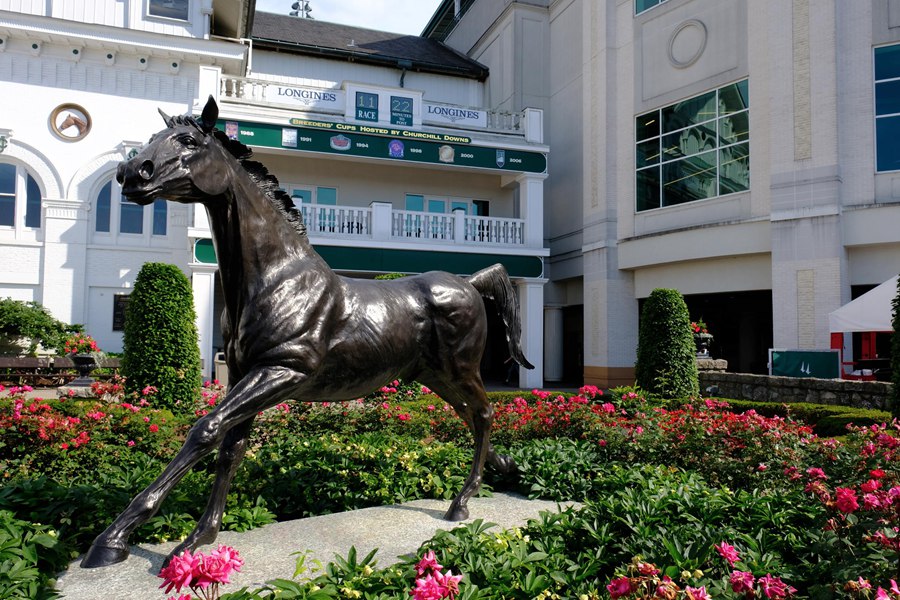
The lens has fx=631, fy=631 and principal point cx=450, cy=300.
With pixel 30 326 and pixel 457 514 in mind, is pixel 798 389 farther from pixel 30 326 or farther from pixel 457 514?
pixel 30 326

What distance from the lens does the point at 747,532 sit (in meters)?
4.01

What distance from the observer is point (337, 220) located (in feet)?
60.3

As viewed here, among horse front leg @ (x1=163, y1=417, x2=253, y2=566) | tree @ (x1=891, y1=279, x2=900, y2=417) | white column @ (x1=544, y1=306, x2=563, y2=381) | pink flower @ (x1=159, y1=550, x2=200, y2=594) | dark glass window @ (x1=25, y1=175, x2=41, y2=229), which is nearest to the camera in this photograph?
pink flower @ (x1=159, y1=550, x2=200, y2=594)

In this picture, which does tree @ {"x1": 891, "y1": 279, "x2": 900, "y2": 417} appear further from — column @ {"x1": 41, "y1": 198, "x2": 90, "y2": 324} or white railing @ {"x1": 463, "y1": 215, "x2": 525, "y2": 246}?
Result: column @ {"x1": 41, "y1": 198, "x2": 90, "y2": 324}

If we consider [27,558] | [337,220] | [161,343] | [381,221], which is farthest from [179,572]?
[381,221]

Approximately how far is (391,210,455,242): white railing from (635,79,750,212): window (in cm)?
622

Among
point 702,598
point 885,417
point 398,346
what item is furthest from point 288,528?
point 885,417

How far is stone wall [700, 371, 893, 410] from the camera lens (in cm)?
1116

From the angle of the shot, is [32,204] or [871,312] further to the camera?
[32,204]

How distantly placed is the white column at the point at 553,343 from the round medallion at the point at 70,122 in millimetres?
15985

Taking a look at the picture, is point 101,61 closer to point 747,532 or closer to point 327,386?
point 327,386

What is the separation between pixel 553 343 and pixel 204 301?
41.1 feet

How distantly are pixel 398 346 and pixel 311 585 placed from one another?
1.71 metres

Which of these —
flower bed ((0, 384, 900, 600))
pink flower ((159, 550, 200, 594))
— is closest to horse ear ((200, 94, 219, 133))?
pink flower ((159, 550, 200, 594))
